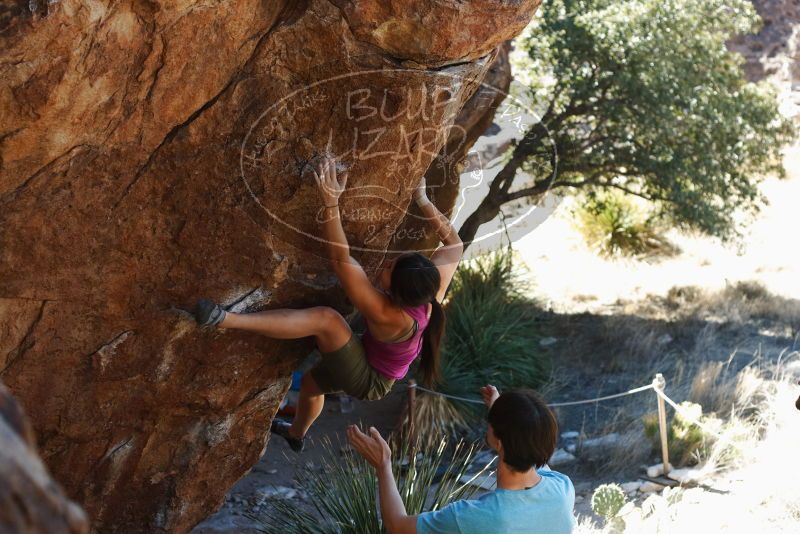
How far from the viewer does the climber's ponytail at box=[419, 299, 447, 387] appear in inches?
194

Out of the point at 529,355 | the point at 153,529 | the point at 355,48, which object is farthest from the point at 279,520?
the point at 529,355

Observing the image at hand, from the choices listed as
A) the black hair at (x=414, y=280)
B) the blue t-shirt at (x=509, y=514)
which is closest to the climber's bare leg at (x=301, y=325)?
the black hair at (x=414, y=280)

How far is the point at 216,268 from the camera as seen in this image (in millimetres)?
4477

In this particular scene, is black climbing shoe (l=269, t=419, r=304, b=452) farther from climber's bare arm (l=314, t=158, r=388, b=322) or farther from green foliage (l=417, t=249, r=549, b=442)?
green foliage (l=417, t=249, r=549, b=442)

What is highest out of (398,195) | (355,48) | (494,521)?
(355,48)

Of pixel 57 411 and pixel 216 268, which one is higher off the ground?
pixel 216 268

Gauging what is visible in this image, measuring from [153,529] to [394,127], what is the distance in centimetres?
251

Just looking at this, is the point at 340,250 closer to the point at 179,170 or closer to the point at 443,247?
the point at 443,247

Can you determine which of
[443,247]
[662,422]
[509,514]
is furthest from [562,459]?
[509,514]

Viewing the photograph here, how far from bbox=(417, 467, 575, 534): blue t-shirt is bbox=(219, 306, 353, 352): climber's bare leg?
4.64 ft

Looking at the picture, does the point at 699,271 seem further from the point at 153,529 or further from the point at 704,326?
the point at 153,529

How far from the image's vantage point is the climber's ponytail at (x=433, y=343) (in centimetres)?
493

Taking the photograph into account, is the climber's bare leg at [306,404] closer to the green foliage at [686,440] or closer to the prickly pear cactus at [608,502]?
the prickly pear cactus at [608,502]

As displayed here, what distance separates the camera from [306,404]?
213 inches
